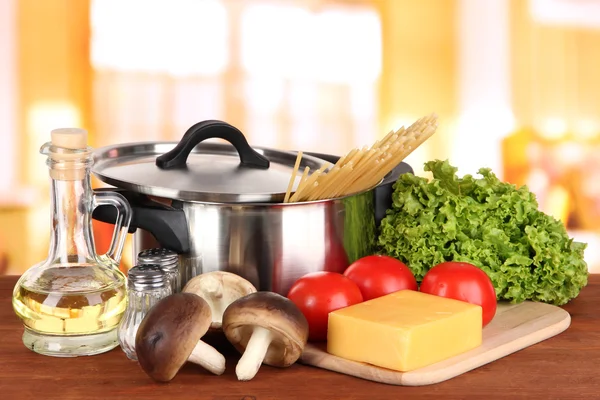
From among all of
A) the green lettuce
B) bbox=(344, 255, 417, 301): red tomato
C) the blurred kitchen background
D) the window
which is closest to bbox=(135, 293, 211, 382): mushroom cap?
bbox=(344, 255, 417, 301): red tomato

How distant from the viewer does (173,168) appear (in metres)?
1.33

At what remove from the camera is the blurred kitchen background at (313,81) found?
3.87 metres

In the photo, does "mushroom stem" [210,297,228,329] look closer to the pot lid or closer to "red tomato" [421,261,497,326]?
the pot lid

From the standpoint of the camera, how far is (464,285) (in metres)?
1.19

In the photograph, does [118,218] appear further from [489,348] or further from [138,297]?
[489,348]

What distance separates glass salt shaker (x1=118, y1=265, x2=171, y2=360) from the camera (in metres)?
1.05

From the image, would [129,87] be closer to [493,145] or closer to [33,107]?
[33,107]

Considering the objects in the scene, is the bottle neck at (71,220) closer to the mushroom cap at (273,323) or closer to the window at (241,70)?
Answer: the mushroom cap at (273,323)

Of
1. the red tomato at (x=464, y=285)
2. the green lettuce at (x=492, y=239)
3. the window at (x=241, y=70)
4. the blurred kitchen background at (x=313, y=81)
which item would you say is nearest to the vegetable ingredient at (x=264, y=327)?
the red tomato at (x=464, y=285)

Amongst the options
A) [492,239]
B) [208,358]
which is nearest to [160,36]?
[492,239]

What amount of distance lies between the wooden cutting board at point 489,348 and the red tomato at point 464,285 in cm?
4

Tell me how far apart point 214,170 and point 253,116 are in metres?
2.66

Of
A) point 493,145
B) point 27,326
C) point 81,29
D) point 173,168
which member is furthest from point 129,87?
point 27,326

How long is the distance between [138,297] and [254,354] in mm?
162
